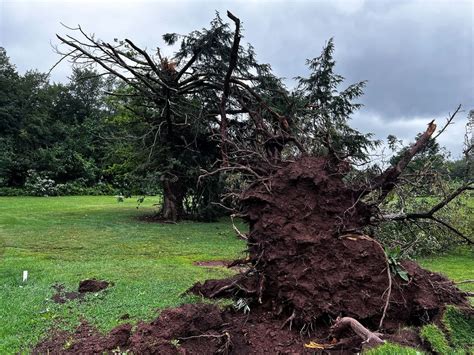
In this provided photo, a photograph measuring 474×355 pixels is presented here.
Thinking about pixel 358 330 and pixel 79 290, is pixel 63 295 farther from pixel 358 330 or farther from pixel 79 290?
pixel 358 330

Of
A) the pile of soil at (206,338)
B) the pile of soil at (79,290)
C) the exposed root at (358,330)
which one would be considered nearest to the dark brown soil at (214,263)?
the pile of soil at (79,290)

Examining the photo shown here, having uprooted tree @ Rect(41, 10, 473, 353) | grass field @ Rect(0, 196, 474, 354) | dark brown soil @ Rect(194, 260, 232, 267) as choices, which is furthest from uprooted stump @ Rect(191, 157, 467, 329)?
dark brown soil @ Rect(194, 260, 232, 267)

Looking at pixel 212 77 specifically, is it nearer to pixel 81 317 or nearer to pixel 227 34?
pixel 227 34

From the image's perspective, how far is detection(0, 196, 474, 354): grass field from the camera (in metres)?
5.25

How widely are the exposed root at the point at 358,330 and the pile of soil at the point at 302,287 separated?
9 centimetres

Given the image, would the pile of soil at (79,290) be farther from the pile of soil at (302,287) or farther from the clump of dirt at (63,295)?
the pile of soil at (302,287)

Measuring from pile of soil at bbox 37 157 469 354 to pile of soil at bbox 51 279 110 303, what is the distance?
1586 millimetres

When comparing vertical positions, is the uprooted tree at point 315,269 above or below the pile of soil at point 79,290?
above

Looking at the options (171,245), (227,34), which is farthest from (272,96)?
(171,245)

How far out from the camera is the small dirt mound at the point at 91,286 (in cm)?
646

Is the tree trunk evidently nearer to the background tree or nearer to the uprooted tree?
the background tree

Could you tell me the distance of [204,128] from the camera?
15.8 metres

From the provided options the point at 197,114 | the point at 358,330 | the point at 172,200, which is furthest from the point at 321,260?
the point at 172,200

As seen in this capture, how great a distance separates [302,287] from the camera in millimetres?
4320
